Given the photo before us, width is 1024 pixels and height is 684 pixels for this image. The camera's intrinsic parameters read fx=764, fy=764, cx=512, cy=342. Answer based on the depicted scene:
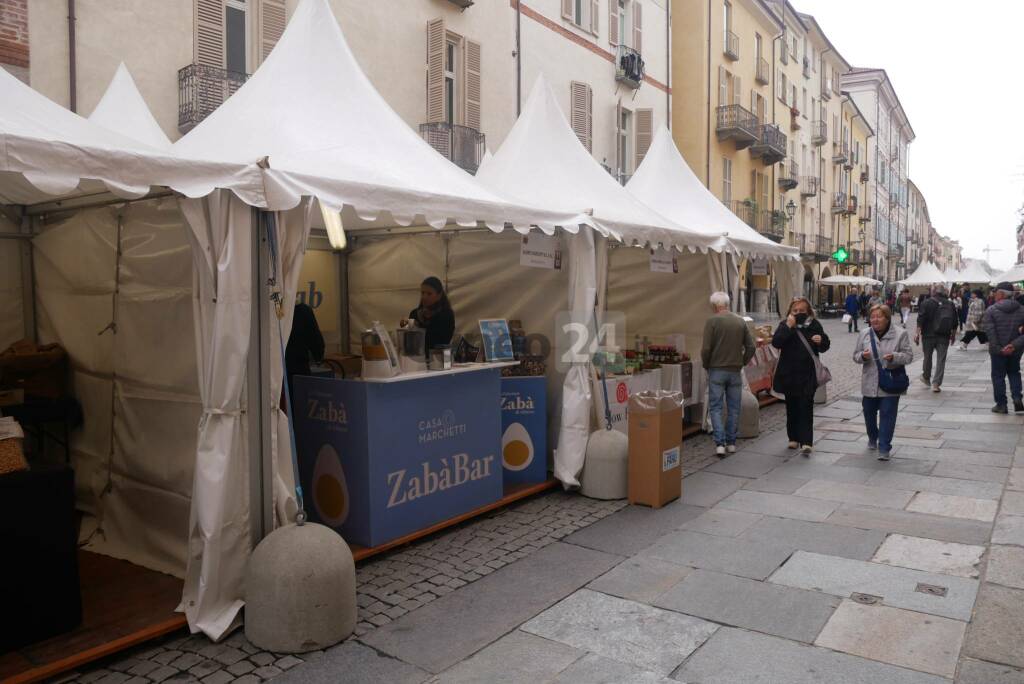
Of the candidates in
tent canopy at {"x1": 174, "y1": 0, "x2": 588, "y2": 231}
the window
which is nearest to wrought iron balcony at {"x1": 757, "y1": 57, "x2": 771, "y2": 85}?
the window

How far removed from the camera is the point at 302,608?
3.79m

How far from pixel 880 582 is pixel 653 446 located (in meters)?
1.99

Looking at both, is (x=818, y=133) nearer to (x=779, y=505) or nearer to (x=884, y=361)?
(x=884, y=361)

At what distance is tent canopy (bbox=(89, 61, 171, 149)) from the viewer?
790 cm

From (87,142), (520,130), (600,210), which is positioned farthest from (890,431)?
(87,142)

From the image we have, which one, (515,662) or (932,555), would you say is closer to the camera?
(515,662)

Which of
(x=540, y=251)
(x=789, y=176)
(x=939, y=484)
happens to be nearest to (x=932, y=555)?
(x=939, y=484)

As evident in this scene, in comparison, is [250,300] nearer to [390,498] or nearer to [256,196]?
[256,196]

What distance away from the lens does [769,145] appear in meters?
29.9

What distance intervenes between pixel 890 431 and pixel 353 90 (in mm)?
6121

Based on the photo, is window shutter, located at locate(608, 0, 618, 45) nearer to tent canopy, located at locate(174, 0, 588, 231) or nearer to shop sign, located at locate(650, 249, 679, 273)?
shop sign, located at locate(650, 249, 679, 273)

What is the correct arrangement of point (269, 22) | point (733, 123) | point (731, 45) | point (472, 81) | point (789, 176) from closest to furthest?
point (269, 22) < point (472, 81) < point (733, 123) < point (731, 45) < point (789, 176)

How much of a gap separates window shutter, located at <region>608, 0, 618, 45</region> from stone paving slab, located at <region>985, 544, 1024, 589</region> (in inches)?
682

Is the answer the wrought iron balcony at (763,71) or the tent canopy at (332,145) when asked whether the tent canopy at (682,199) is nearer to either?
the tent canopy at (332,145)
